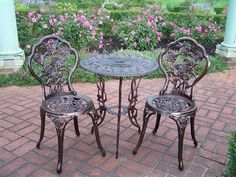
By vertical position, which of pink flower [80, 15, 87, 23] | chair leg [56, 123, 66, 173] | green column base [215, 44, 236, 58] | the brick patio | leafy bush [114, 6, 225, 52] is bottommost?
the brick patio

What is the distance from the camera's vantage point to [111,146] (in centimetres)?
266

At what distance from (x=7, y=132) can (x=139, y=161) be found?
51.2 inches

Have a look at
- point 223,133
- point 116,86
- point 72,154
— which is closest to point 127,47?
point 116,86

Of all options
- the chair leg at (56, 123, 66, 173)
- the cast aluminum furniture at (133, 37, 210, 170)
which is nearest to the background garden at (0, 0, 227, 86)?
the cast aluminum furniture at (133, 37, 210, 170)

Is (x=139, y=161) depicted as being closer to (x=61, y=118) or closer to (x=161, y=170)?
(x=161, y=170)

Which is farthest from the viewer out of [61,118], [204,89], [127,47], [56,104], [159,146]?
[127,47]

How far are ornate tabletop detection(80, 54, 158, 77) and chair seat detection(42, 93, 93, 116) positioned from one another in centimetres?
29

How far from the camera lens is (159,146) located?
2.69m

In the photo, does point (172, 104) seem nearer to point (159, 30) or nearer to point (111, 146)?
point (111, 146)

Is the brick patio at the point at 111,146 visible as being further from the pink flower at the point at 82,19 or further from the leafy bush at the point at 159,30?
the leafy bush at the point at 159,30

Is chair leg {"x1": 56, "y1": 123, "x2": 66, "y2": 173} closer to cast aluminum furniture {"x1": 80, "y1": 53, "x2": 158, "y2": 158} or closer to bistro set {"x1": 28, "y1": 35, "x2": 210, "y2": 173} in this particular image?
bistro set {"x1": 28, "y1": 35, "x2": 210, "y2": 173}

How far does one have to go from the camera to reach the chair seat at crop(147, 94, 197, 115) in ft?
7.71

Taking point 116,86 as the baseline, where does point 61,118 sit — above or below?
above

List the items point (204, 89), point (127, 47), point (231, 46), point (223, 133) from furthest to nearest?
point (127, 47), point (231, 46), point (204, 89), point (223, 133)
